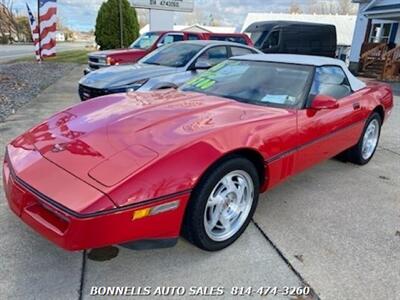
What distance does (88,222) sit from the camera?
5.97 ft

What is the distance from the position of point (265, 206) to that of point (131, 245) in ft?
5.20

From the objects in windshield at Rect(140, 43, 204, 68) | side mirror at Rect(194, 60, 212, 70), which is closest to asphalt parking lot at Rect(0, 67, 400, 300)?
side mirror at Rect(194, 60, 212, 70)

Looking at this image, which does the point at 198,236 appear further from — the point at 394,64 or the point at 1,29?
the point at 1,29

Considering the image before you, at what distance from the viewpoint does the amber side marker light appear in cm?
195

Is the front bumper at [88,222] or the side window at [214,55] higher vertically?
the side window at [214,55]

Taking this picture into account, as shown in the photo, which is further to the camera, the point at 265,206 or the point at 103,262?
the point at 265,206

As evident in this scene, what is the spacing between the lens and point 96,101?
320cm

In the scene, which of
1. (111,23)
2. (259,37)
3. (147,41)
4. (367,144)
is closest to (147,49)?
(147,41)

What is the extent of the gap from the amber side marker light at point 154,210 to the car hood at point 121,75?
4.01m

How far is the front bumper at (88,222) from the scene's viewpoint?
1.84 m

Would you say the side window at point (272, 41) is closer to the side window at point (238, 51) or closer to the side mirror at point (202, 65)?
the side window at point (238, 51)

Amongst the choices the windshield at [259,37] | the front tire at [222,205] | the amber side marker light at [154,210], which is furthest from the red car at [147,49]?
the amber side marker light at [154,210]

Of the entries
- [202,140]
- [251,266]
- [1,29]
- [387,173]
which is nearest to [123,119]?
[202,140]

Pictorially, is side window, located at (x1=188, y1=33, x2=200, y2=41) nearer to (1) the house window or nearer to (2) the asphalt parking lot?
(2) the asphalt parking lot
